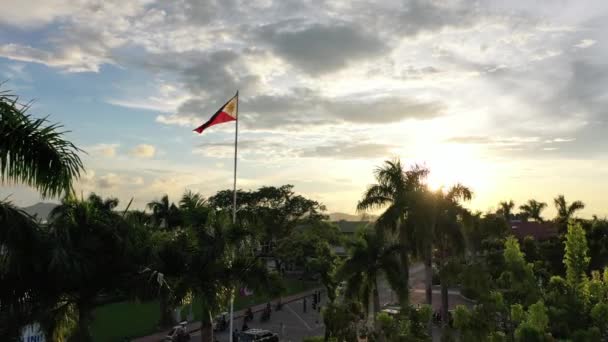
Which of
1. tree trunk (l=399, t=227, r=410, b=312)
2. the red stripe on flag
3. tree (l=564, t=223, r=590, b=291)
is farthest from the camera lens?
tree trunk (l=399, t=227, r=410, b=312)

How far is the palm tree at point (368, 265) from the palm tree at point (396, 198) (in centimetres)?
63

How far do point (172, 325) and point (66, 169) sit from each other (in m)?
29.4

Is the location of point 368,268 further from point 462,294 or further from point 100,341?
point 462,294

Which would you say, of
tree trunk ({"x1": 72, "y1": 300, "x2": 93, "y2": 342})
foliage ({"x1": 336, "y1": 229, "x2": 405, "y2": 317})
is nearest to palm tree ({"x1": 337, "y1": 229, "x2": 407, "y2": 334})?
foliage ({"x1": 336, "y1": 229, "x2": 405, "y2": 317})

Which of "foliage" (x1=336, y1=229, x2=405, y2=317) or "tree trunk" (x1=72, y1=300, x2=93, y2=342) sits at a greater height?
"foliage" (x1=336, y1=229, x2=405, y2=317)

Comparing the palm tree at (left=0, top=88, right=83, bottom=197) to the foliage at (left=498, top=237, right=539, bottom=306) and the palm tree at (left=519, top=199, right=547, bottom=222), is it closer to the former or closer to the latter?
the foliage at (left=498, top=237, right=539, bottom=306)

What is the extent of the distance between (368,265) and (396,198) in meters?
3.67

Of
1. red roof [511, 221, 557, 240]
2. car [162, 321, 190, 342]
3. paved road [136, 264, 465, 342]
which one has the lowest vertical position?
paved road [136, 264, 465, 342]

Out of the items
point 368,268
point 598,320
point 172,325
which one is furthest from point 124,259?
point 172,325

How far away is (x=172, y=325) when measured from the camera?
35188mm

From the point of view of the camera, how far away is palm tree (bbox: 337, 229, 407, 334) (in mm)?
25172

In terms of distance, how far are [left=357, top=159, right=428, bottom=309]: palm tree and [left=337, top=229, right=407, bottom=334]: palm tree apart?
0.63 metres

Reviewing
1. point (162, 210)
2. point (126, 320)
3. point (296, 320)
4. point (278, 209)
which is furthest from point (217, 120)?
point (278, 209)

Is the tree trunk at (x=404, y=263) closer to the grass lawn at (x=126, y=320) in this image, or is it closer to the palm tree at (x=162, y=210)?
the grass lawn at (x=126, y=320)
